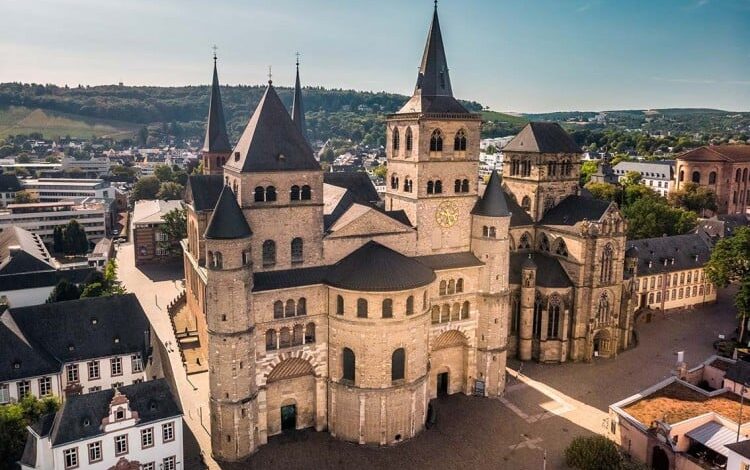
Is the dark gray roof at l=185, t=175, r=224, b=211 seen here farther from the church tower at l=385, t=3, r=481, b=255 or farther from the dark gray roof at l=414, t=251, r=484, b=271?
the dark gray roof at l=414, t=251, r=484, b=271

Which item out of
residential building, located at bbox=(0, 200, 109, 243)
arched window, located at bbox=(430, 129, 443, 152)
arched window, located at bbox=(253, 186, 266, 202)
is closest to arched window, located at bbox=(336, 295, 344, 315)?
arched window, located at bbox=(253, 186, 266, 202)

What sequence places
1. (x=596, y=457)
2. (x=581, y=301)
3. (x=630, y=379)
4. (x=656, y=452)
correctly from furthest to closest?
1. (x=581, y=301)
2. (x=630, y=379)
3. (x=656, y=452)
4. (x=596, y=457)

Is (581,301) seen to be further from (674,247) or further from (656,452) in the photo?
(674,247)

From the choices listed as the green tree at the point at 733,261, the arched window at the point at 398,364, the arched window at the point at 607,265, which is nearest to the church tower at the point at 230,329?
the arched window at the point at 398,364

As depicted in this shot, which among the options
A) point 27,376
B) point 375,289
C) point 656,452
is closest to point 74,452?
point 27,376

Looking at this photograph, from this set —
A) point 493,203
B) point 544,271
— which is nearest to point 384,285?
point 493,203

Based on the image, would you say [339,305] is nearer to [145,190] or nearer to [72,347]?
[72,347]

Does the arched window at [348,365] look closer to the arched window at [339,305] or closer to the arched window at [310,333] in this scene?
the arched window at [310,333]
